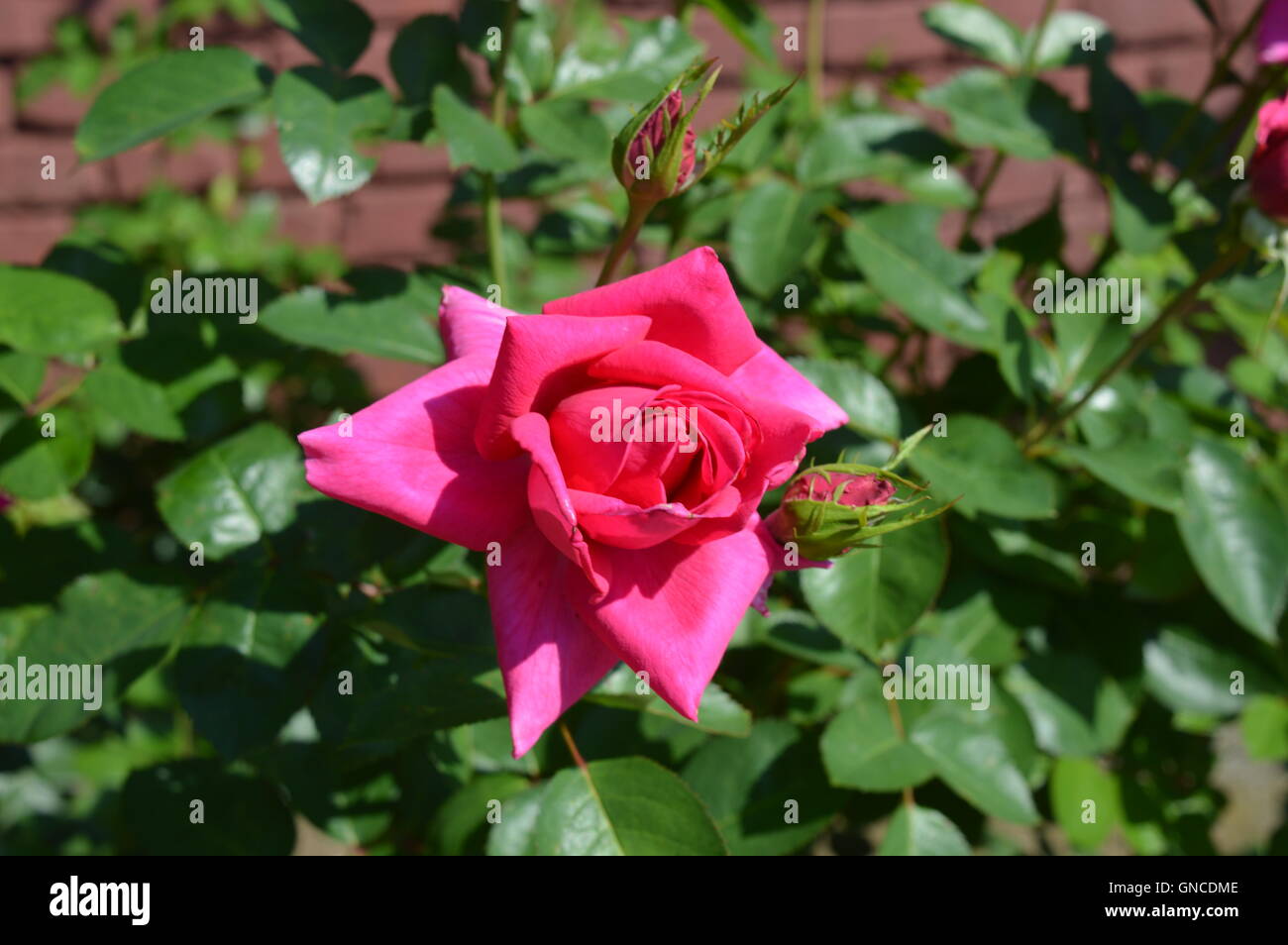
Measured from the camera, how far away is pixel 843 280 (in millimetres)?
1263

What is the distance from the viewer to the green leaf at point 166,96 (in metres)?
0.85

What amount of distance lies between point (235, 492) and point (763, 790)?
0.53 meters

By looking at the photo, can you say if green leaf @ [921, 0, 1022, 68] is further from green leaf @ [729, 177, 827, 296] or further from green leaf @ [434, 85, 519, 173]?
green leaf @ [434, 85, 519, 173]

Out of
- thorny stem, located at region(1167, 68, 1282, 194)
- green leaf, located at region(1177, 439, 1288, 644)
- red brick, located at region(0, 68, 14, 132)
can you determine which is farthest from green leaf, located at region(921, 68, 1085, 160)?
red brick, located at region(0, 68, 14, 132)

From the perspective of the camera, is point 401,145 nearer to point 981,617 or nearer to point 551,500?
point 981,617

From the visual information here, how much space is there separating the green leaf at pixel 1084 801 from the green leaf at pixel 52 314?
106 centimetres

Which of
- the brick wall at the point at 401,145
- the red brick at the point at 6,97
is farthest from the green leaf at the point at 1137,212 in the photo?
the red brick at the point at 6,97

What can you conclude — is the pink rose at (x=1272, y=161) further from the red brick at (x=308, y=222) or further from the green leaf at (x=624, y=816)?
the red brick at (x=308, y=222)

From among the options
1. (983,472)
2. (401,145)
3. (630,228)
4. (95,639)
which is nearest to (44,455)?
(95,639)

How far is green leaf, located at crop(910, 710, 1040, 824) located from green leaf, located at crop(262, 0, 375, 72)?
78cm

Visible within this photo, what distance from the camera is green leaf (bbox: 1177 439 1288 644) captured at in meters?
0.99

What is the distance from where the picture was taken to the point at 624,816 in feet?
2.60

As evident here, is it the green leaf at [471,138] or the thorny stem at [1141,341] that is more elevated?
the green leaf at [471,138]
